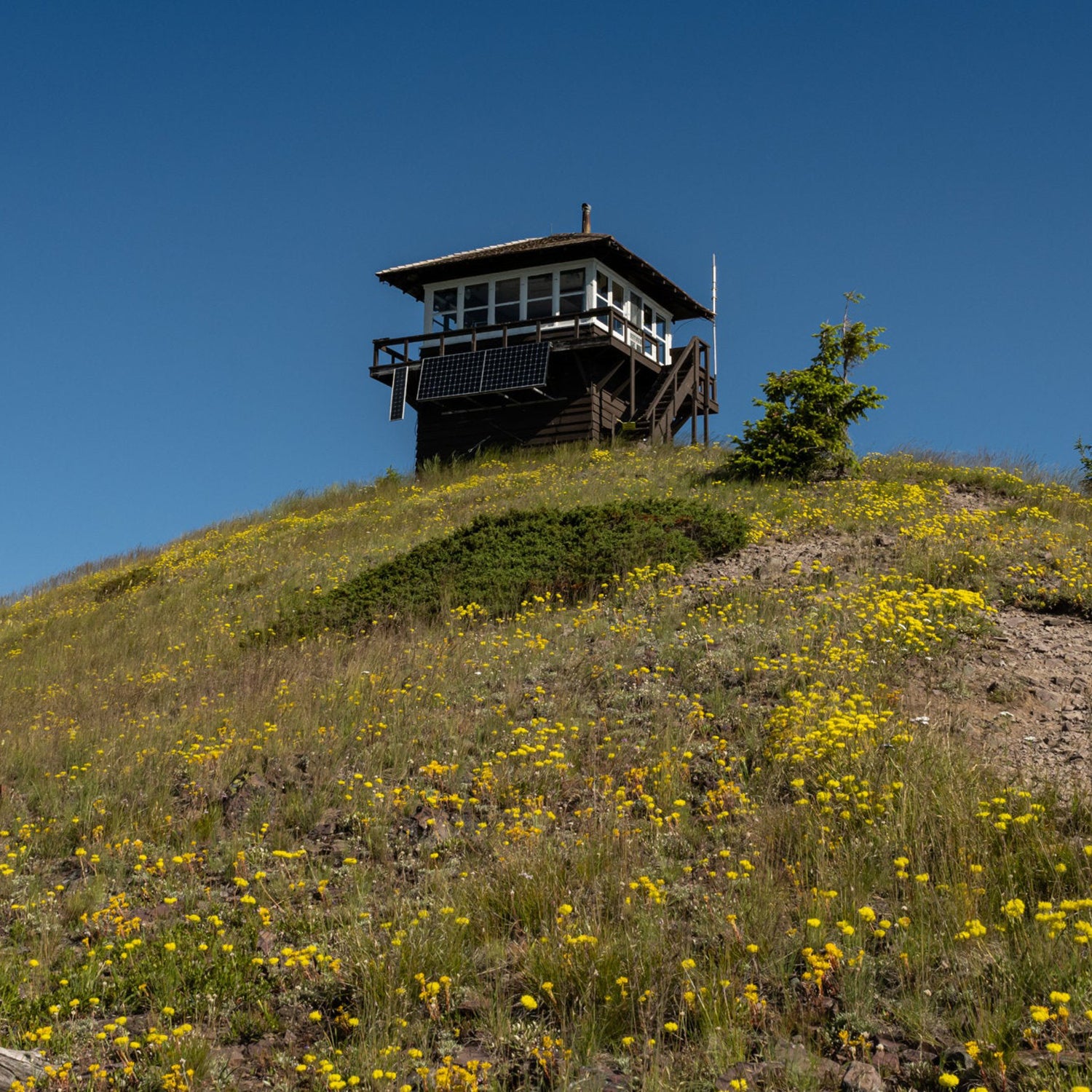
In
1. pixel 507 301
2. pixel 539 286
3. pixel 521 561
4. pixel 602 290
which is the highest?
pixel 539 286

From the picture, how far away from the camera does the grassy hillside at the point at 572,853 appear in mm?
4918

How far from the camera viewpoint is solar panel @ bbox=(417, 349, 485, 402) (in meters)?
29.7

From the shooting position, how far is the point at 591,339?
29.4 meters

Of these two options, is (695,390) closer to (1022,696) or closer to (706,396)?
(706,396)

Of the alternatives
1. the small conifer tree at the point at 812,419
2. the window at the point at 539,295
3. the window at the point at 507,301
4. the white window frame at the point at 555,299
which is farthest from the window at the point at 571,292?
the small conifer tree at the point at 812,419

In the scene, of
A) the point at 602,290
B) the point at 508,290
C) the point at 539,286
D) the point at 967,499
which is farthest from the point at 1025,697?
the point at 508,290

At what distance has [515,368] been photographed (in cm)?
2936

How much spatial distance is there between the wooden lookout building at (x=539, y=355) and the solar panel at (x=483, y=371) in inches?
1.1

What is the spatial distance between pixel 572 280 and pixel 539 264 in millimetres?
1091

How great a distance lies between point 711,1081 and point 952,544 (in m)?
11.0

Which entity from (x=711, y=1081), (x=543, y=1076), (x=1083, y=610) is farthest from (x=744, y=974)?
(x=1083, y=610)

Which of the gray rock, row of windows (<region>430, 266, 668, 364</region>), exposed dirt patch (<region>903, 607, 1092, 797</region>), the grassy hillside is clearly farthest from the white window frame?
the gray rock

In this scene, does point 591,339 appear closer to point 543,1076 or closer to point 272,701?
point 272,701

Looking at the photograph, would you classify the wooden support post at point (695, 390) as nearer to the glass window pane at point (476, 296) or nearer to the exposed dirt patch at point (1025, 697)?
the glass window pane at point (476, 296)
